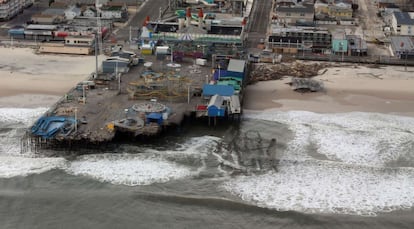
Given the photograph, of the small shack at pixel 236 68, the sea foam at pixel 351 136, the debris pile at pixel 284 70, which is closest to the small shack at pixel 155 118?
the sea foam at pixel 351 136

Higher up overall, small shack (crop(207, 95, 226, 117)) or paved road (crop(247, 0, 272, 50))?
paved road (crop(247, 0, 272, 50))

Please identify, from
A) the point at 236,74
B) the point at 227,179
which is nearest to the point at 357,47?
the point at 236,74

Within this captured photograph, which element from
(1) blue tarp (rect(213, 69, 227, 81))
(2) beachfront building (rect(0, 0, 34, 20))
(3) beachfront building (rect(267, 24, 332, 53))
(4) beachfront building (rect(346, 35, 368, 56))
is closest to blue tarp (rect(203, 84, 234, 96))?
(1) blue tarp (rect(213, 69, 227, 81))

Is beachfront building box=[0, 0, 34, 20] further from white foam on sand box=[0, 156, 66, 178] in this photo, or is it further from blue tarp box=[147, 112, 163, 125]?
white foam on sand box=[0, 156, 66, 178]

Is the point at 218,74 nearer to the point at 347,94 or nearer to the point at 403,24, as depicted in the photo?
the point at 347,94

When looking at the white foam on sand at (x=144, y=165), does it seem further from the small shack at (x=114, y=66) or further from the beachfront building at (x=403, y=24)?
the beachfront building at (x=403, y=24)

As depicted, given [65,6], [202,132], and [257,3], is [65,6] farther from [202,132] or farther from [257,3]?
[202,132]

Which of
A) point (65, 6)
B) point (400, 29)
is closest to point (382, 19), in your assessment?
point (400, 29)
